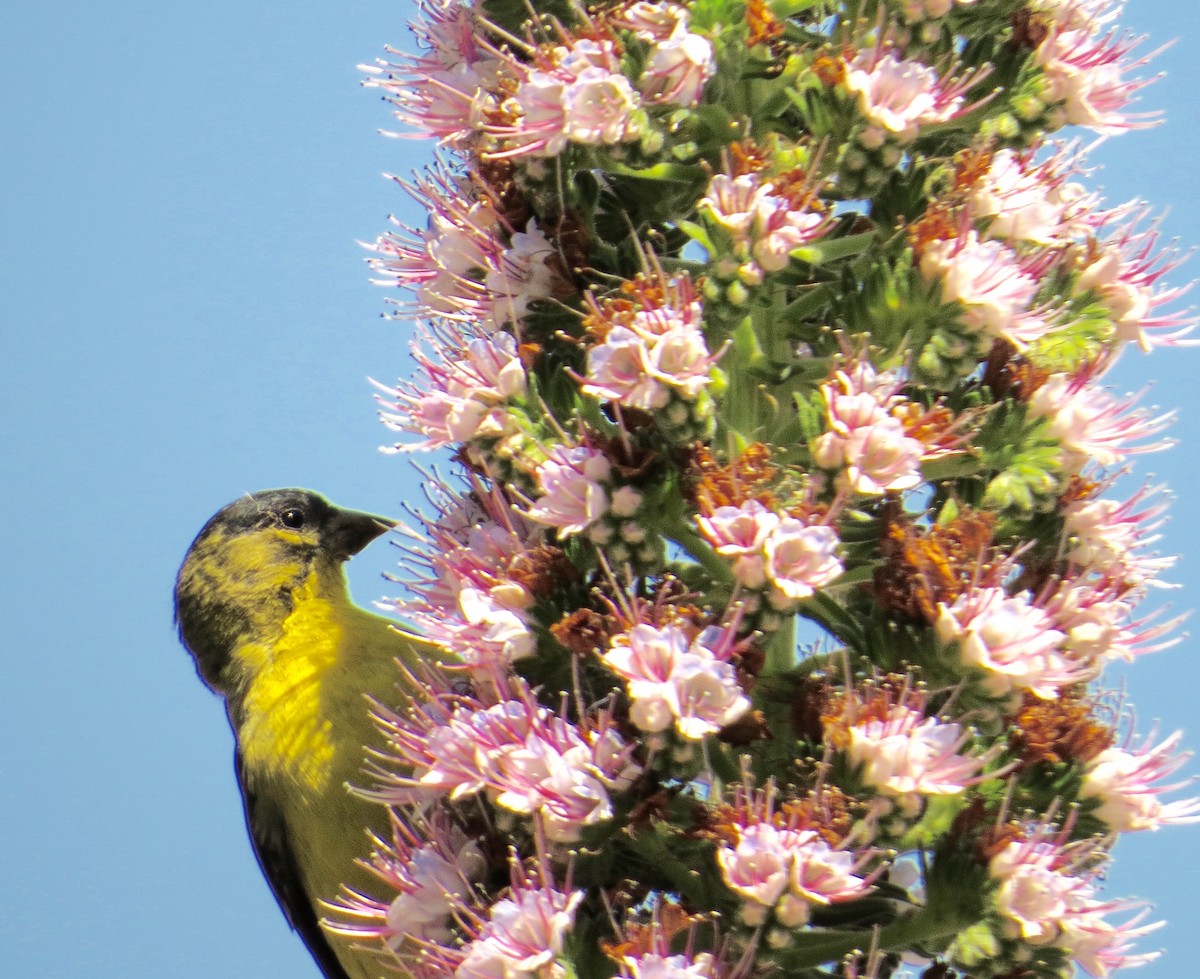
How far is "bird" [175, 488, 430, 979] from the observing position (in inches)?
289

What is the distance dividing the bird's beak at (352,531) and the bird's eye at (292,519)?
163mm

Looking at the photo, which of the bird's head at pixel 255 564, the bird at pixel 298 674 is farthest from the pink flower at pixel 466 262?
the bird's head at pixel 255 564

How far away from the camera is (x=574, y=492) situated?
4.68 metres

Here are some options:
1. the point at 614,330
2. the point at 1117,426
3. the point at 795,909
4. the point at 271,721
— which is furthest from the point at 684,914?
the point at 271,721

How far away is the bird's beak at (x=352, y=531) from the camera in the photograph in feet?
28.1

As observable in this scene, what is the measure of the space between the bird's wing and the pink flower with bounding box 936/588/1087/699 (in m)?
4.24

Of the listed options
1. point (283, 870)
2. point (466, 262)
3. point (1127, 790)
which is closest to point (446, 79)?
point (466, 262)

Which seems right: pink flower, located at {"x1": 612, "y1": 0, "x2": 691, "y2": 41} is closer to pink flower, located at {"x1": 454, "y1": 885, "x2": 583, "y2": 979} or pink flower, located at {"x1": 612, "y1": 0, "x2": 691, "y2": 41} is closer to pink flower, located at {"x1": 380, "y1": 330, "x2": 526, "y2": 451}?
pink flower, located at {"x1": 380, "y1": 330, "x2": 526, "y2": 451}

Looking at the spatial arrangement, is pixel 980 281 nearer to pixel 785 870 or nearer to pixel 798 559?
pixel 798 559

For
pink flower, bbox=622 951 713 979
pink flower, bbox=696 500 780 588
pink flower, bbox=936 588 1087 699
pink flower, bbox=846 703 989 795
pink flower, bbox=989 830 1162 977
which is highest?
pink flower, bbox=696 500 780 588

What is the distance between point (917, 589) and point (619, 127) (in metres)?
1.55

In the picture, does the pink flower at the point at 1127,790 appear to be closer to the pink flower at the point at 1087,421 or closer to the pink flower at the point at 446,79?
the pink flower at the point at 1087,421

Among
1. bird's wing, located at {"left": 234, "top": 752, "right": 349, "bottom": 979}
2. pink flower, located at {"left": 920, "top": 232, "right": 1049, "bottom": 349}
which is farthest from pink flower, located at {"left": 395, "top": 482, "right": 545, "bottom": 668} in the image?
bird's wing, located at {"left": 234, "top": 752, "right": 349, "bottom": 979}

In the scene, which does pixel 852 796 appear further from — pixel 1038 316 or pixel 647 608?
pixel 1038 316
